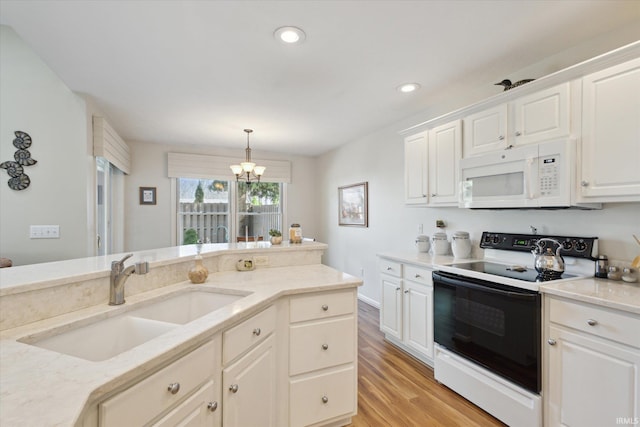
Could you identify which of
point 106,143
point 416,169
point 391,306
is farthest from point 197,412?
point 106,143

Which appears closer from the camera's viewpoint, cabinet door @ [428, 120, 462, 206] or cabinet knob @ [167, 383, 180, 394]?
cabinet knob @ [167, 383, 180, 394]

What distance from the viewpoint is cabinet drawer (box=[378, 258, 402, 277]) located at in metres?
2.81

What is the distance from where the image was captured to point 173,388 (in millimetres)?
979

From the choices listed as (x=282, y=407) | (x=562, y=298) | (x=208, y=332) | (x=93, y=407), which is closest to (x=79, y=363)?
(x=93, y=407)

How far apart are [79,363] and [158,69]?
234 cm

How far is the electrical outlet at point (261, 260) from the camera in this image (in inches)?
90.4

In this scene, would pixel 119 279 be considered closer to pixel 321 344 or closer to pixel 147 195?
pixel 321 344

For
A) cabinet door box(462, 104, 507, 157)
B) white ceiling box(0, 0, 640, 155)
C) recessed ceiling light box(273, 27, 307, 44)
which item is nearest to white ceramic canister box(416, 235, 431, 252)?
cabinet door box(462, 104, 507, 157)

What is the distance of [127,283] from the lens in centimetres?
152

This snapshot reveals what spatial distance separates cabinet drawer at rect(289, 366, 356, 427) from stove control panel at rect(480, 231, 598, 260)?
1593mm

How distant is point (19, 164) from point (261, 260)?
2453 millimetres

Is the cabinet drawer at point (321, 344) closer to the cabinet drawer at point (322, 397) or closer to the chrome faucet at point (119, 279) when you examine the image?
the cabinet drawer at point (322, 397)

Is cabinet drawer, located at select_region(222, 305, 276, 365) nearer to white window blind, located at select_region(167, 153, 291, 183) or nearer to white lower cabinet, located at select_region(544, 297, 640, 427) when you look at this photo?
white lower cabinet, located at select_region(544, 297, 640, 427)

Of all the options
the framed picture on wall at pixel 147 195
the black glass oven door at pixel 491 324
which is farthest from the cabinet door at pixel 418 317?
the framed picture on wall at pixel 147 195
